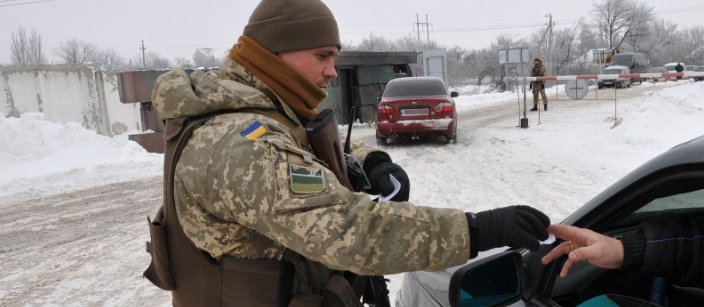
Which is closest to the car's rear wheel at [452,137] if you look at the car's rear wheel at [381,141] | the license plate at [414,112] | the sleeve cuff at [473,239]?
the license plate at [414,112]

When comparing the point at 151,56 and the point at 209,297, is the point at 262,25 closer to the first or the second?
the point at 209,297

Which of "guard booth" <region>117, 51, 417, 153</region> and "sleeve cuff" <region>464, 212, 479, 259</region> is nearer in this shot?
"sleeve cuff" <region>464, 212, 479, 259</region>

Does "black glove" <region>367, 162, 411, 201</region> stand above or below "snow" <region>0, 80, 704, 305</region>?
above

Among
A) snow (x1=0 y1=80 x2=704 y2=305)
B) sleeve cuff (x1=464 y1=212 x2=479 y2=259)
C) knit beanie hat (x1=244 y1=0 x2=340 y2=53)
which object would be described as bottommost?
snow (x1=0 y1=80 x2=704 y2=305)

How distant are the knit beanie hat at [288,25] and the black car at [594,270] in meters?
0.87

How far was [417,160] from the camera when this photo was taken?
9.25 metres

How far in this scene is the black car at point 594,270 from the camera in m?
1.66

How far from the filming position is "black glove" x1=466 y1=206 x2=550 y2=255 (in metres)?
1.32

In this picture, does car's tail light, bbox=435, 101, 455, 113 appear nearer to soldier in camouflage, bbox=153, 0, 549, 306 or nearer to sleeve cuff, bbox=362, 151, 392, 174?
sleeve cuff, bbox=362, 151, 392, 174

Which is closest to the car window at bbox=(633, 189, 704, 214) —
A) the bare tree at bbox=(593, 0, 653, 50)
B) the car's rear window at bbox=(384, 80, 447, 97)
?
the car's rear window at bbox=(384, 80, 447, 97)

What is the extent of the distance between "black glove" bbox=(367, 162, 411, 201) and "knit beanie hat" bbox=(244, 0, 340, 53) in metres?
0.57

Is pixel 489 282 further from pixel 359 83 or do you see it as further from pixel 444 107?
pixel 359 83

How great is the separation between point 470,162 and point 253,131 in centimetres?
783

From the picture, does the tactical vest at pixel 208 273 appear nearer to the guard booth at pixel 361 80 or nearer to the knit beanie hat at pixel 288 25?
the knit beanie hat at pixel 288 25
